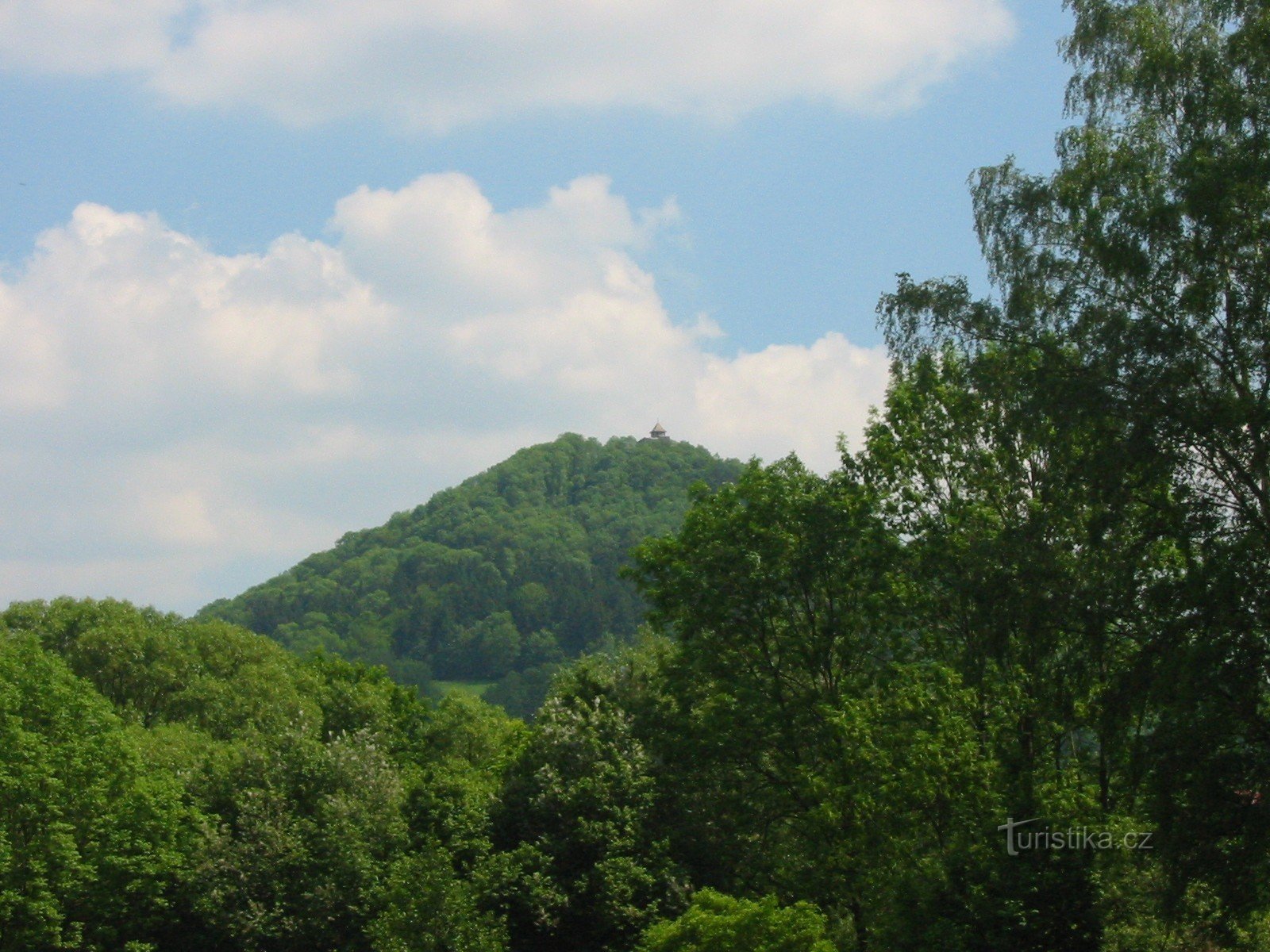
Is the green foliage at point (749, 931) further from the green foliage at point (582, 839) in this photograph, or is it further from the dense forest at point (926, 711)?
the green foliage at point (582, 839)

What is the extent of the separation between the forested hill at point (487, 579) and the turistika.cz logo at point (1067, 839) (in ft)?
352

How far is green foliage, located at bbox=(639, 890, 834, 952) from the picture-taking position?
21.5 meters

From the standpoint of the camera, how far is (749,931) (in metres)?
21.8

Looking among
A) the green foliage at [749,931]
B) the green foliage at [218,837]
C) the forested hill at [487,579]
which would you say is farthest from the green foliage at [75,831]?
the forested hill at [487,579]

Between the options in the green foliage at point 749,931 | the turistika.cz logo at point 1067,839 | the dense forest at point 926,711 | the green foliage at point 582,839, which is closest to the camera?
the dense forest at point 926,711

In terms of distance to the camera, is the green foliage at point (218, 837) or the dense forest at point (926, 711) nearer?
the dense forest at point (926, 711)

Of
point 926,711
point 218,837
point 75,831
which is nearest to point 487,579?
point 75,831

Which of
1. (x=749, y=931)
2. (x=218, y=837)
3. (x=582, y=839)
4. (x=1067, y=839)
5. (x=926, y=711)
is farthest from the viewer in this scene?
(x=218, y=837)

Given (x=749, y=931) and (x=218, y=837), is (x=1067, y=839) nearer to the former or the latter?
(x=749, y=931)

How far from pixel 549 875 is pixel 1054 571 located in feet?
46.0

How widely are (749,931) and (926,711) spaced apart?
17.8 ft

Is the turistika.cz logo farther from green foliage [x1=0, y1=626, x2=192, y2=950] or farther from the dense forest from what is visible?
green foliage [x1=0, y1=626, x2=192, y2=950]

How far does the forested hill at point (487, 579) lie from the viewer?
470ft

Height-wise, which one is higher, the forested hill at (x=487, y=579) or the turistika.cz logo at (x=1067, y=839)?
the forested hill at (x=487, y=579)
